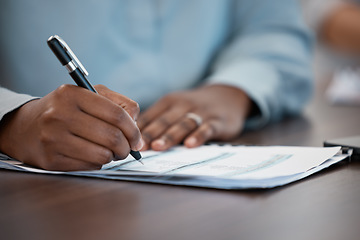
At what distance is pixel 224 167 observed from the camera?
35cm

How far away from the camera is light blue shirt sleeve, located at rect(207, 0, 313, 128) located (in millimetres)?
745

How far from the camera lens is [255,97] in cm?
72

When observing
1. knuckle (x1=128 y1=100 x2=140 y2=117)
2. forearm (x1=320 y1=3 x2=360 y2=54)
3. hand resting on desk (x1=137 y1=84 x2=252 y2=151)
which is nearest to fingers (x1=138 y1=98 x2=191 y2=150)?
hand resting on desk (x1=137 y1=84 x2=252 y2=151)

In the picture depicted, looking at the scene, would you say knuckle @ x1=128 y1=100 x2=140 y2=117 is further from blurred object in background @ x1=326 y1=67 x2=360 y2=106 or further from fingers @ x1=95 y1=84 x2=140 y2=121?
blurred object in background @ x1=326 y1=67 x2=360 y2=106

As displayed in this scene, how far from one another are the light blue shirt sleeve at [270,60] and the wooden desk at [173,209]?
380 mm

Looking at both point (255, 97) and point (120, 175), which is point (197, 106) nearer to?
point (255, 97)

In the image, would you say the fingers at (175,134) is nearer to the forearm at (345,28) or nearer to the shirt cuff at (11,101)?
the shirt cuff at (11,101)

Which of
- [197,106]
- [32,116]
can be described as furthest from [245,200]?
[197,106]

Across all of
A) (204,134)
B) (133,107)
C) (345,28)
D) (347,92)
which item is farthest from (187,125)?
(345,28)

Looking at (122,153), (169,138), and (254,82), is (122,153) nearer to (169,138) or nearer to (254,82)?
(169,138)

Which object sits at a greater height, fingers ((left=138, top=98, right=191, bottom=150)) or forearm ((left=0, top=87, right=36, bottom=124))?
forearm ((left=0, top=87, right=36, bottom=124))

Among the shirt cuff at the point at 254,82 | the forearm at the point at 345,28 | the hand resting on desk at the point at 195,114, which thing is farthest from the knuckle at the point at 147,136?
the forearm at the point at 345,28

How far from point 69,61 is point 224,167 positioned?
Answer: 0.15 meters

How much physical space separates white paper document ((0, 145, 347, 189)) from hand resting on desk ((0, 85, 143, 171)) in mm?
14
